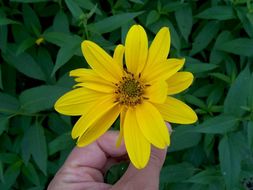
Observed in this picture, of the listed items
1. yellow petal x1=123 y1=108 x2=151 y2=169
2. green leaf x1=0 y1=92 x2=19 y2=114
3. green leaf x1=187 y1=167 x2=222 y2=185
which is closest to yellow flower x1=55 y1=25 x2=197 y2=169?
yellow petal x1=123 y1=108 x2=151 y2=169

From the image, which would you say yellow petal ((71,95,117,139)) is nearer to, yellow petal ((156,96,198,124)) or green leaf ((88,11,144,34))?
yellow petal ((156,96,198,124))

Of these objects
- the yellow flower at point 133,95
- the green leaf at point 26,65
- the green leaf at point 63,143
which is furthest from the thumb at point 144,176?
the green leaf at point 26,65

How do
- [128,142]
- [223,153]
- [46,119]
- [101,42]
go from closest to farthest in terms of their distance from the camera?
[128,142], [223,153], [101,42], [46,119]

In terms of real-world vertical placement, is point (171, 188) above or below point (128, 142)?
below

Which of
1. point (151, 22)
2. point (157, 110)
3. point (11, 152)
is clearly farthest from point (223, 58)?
point (11, 152)

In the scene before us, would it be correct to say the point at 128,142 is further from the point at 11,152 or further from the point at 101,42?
the point at 11,152

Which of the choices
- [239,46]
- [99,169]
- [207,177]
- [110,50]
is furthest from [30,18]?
[207,177]

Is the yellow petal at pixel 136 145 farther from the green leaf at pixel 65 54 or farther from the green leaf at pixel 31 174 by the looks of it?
the green leaf at pixel 31 174
